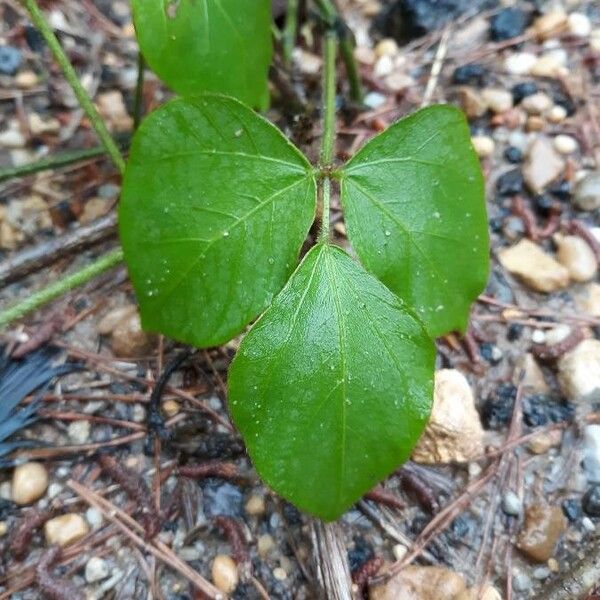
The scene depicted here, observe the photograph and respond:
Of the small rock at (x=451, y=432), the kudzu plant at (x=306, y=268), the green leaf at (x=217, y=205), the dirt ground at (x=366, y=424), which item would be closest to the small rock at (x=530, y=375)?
the dirt ground at (x=366, y=424)

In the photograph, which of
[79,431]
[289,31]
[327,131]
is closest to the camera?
[327,131]

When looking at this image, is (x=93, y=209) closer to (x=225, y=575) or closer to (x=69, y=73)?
(x=69, y=73)

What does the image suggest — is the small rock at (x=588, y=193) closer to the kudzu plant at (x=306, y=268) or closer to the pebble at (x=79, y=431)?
the kudzu plant at (x=306, y=268)

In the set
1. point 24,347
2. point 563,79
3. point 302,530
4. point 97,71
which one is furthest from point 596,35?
point 24,347

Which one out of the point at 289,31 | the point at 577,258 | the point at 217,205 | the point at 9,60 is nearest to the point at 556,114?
the point at 577,258

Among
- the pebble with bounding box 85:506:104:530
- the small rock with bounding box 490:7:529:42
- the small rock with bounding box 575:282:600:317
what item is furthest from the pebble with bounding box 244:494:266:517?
the small rock with bounding box 490:7:529:42

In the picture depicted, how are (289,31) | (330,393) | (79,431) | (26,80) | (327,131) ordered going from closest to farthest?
1. (330,393)
2. (327,131)
3. (79,431)
4. (289,31)
5. (26,80)

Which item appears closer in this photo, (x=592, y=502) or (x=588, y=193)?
(x=592, y=502)
